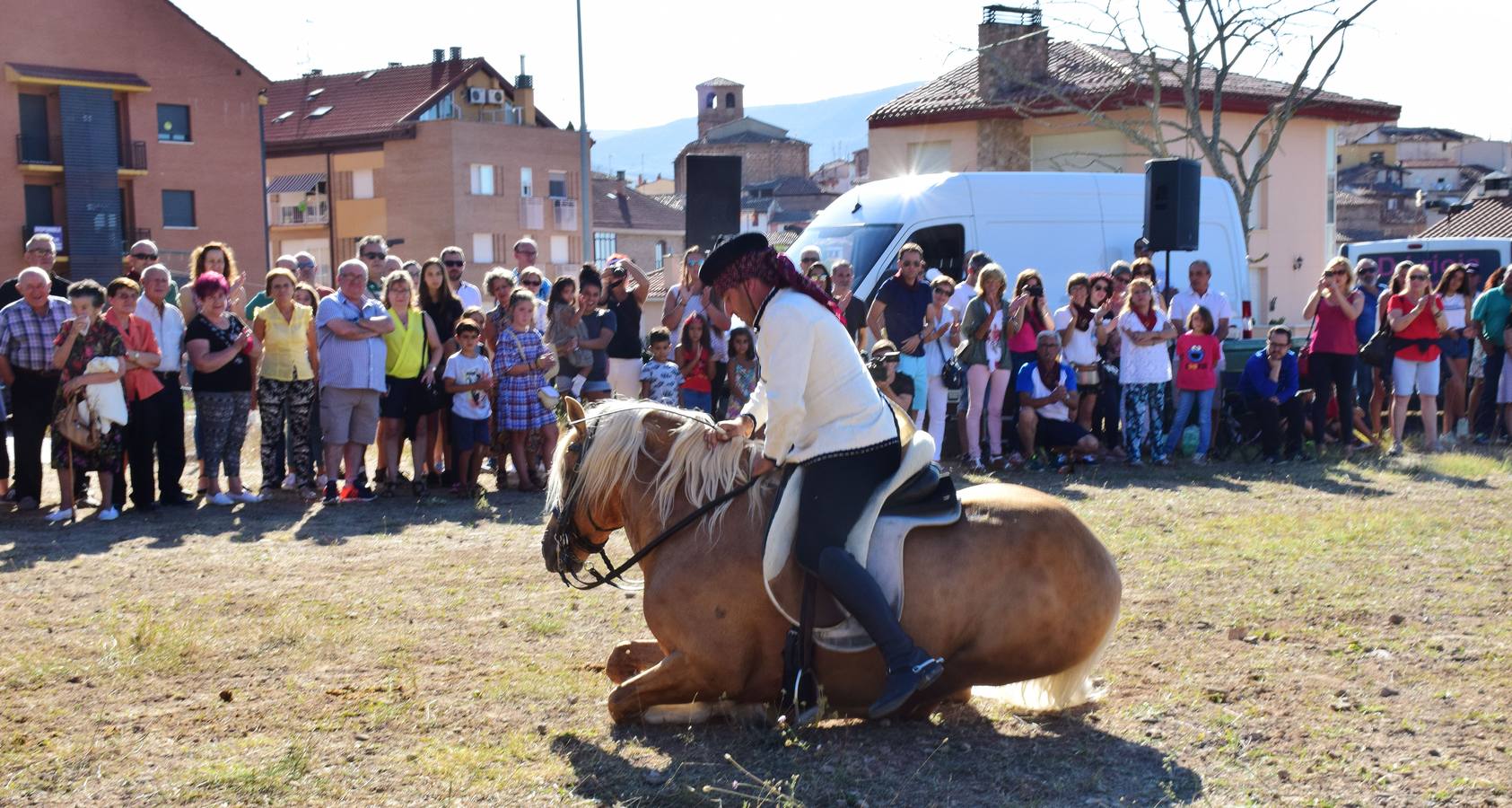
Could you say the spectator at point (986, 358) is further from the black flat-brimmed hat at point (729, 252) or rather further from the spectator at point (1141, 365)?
the black flat-brimmed hat at point (729, 252)

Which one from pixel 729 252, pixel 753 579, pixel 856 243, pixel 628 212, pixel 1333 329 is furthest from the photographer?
pixel 628 212

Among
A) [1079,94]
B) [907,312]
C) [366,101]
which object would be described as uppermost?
[366,101]

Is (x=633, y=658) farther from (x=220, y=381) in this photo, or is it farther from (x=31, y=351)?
(x=31, y=351)

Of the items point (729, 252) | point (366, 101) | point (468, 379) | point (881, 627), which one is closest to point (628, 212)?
point (366, 101)

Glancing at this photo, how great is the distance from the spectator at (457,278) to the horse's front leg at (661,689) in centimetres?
747

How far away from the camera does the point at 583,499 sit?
563cm

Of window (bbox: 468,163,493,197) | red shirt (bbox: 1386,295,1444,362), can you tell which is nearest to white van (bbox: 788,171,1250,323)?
red shirt (bbox: 1386,295,1444,362)

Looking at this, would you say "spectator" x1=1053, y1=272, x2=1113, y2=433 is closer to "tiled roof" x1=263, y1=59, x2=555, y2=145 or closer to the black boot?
the black boot

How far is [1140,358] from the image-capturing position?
13273mm

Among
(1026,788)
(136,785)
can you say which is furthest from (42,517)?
(1026,788)

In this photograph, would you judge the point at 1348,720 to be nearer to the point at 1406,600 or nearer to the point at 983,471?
the point at 1406,600

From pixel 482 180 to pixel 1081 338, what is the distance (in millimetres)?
47880

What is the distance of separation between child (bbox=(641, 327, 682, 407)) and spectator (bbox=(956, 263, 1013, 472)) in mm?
2663

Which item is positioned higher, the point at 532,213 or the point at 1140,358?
Answer: the point at 532,213
